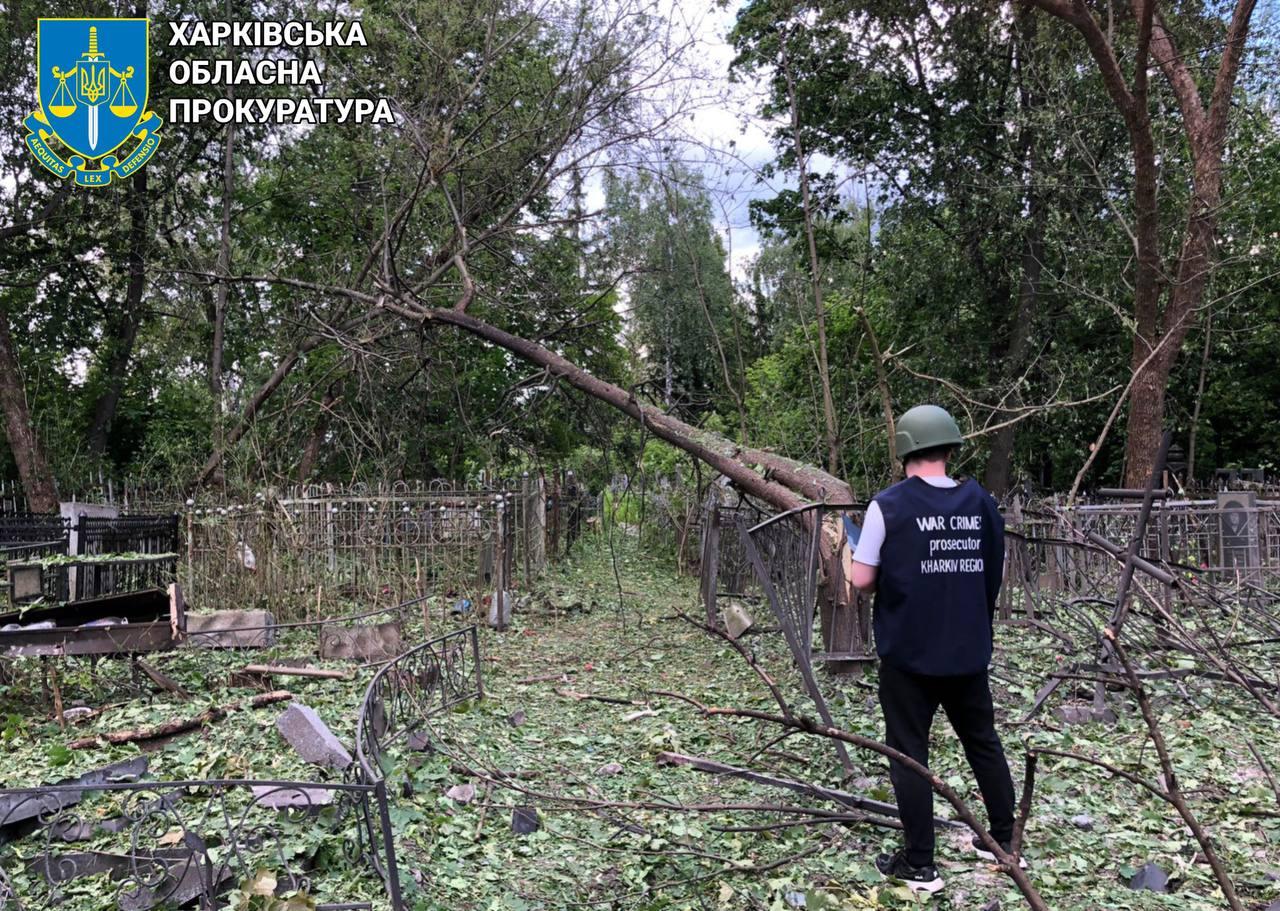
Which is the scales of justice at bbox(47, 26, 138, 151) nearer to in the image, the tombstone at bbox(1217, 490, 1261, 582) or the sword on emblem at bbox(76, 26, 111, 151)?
the sword on emblem at bbox(76, 26, 111, 151)

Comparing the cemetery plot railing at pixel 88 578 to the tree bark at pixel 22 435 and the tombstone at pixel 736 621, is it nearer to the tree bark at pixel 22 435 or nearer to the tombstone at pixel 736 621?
the tombstone at pixel 736 621

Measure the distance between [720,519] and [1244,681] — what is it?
7889 mm

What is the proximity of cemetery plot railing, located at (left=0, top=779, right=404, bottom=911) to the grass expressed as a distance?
76 millimetres

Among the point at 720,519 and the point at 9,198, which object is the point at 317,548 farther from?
the point at 9,198

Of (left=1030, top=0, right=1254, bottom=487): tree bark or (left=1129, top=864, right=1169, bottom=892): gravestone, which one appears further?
(left=1030, top=0, right=1254, bottom=487): tree bark

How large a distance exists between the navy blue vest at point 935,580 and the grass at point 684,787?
0.85 meters

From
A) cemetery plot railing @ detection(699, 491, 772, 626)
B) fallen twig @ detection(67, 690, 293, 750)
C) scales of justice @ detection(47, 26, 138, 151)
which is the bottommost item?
fallen twig @ detection(67, 690, 293, 750)

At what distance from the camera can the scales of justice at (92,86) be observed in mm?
13094

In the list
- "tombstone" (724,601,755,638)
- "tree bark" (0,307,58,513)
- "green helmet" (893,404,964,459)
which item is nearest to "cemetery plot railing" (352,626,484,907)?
"green helmet" (893,404,964,459)

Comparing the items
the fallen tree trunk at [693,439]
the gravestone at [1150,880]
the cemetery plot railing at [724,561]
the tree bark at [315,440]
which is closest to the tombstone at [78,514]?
the tree bark at [315,440]

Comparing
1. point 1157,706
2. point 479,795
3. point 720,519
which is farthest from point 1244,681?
point 720,519

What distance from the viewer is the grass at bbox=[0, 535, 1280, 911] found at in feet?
10.5

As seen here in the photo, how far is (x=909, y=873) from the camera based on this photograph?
10.1 feet

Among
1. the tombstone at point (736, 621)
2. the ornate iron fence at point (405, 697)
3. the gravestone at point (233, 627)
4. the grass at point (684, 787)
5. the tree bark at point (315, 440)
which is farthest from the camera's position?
the tree bark at point (315, 440)
